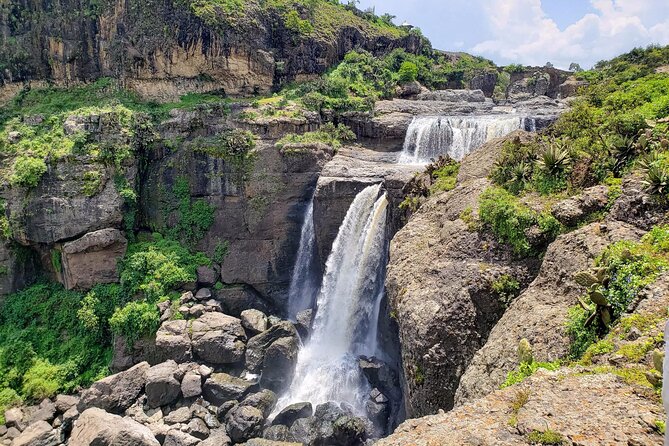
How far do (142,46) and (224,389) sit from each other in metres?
25.4

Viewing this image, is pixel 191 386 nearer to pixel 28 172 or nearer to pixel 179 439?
pixel 179 439

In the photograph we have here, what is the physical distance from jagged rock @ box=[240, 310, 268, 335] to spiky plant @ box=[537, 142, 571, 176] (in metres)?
14.8

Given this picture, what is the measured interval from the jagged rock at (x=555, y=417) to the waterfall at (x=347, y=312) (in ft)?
36.1

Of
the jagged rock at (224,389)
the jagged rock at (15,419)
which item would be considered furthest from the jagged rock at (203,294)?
the jagged rock at (15,419)

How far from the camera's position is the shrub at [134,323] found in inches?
795

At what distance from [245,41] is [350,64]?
9.80 m

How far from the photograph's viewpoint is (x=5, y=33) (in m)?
31.1

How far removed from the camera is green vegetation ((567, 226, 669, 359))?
6.45 m

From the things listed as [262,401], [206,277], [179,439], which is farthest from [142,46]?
[179,439]

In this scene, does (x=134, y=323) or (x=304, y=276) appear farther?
(x=304, y=276)

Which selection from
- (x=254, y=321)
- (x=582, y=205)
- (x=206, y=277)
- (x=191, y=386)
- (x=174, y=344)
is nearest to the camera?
(x=582, y=205)

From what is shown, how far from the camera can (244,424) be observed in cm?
1512

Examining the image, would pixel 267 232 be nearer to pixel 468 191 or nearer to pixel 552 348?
pixel 468 191

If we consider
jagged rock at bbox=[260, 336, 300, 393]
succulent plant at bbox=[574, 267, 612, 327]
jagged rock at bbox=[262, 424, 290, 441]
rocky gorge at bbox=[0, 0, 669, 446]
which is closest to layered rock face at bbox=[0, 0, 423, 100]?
rocky gorge at bbox=[0, 0, 669, 446]
